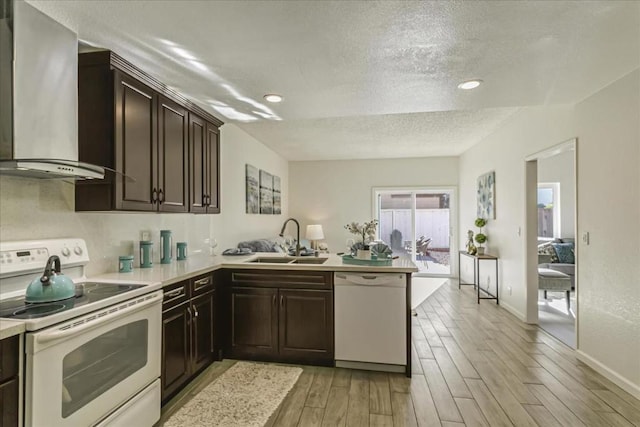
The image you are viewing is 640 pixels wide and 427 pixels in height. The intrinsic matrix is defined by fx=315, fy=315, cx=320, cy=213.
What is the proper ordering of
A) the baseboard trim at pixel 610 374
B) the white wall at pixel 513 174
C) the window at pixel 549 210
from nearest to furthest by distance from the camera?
the baseboard trim at pixel 610 374
the white wall at pixel 513 174
the window at pixel 549 210

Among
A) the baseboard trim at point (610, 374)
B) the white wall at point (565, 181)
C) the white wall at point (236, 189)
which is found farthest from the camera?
the white wall at point (565, 181)

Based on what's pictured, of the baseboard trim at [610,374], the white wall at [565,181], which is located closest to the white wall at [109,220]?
the baseboard trim at [610,374]

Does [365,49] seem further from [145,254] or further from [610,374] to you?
[610,374]

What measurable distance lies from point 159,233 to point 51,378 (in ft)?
5.54

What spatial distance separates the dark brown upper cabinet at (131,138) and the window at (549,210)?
22.4 ft

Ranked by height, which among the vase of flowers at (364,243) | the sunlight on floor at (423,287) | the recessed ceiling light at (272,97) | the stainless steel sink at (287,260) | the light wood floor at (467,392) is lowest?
the sunlight on floor at (423,287)

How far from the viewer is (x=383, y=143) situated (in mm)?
5598

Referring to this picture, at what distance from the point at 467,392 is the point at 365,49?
2544mm

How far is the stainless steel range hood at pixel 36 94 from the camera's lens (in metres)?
1.48

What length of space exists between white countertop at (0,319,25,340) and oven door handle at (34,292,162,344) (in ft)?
0.21

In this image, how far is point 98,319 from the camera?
5.00 ft

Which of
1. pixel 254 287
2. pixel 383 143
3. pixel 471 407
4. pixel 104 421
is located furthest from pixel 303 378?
pixel 383 143

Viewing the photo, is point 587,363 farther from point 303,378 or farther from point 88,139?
point 88,139

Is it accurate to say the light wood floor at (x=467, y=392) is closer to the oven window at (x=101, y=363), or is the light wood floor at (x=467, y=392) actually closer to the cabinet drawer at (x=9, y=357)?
the oven window at (x=101, y=363)
